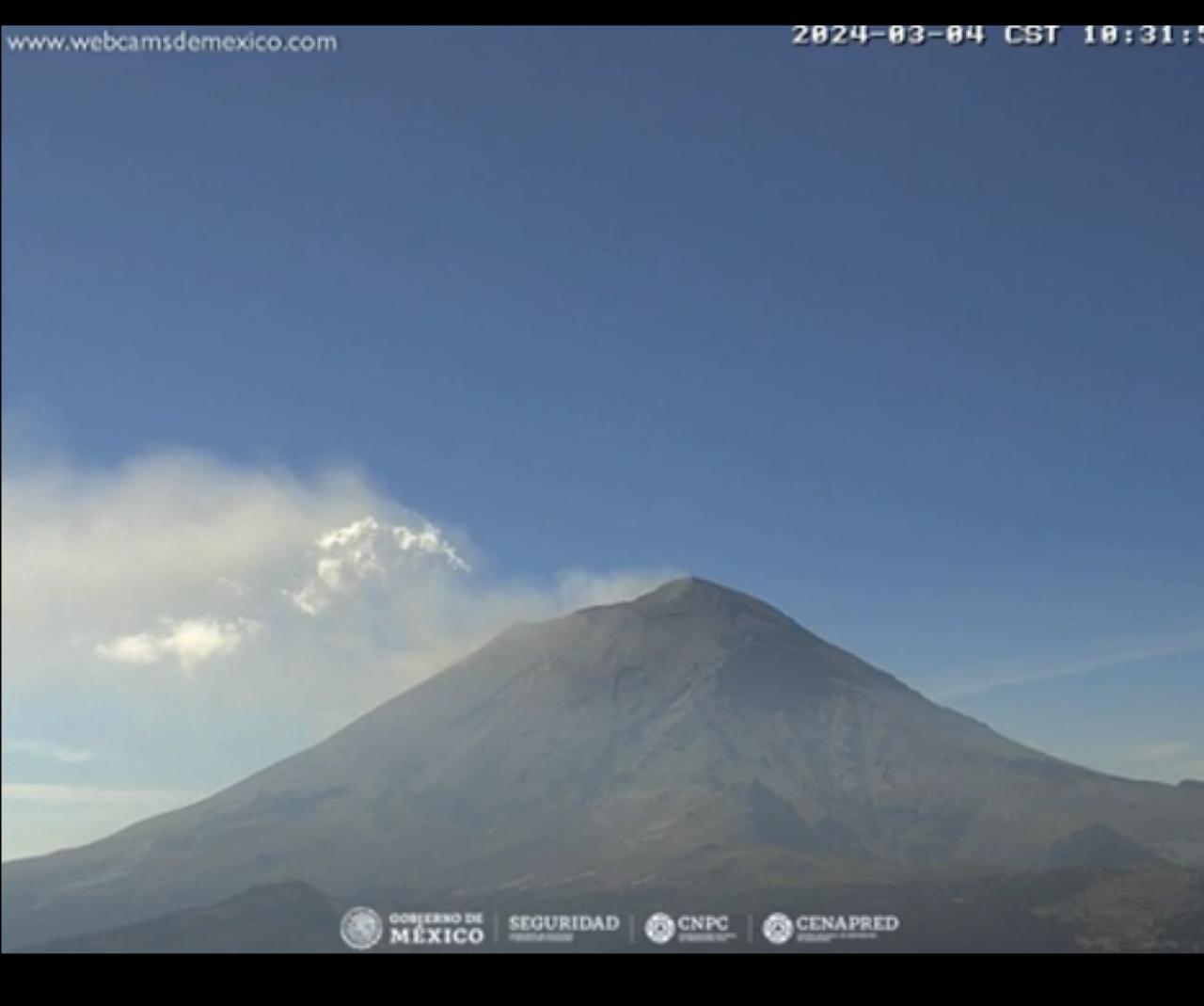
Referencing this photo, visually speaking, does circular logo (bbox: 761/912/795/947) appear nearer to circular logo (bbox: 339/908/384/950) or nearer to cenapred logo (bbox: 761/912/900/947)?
cenapred logo (bbox: 761/912/900/947)

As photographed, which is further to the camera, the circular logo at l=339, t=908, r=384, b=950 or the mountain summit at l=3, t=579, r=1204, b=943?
the mountain summit at l=3, t=579, r=1204, b=943

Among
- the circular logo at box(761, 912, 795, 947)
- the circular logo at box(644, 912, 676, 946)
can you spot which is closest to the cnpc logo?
the circular logo at box(644, 912, 676, 946)

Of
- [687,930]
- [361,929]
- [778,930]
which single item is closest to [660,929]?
[687,930]
